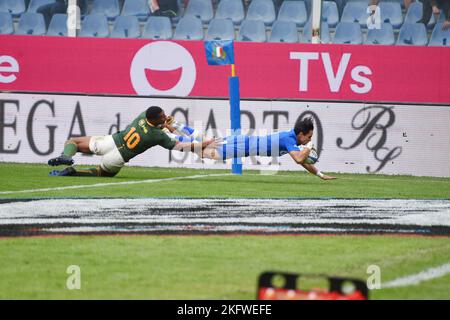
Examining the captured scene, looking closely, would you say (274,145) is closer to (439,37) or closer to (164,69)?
(164,69)

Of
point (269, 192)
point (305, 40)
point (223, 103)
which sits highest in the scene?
point (305, 40)

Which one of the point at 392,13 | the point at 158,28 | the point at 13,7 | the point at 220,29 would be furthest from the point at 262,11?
the point at 13,7

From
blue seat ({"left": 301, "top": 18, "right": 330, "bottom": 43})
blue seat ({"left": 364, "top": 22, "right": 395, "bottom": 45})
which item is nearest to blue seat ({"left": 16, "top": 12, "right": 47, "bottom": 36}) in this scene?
blue seat ({"left": 301, "top": 18, "right": 330, "bottom": 43})

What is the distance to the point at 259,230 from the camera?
1006 centimetres

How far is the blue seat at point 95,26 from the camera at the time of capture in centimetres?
2244

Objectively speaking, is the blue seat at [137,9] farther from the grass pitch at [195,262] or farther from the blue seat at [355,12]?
the grass pitch at [195,262]

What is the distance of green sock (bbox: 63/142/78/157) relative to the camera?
1716cm

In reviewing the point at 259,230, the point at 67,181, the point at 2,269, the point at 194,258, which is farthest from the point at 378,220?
the point at 67,181

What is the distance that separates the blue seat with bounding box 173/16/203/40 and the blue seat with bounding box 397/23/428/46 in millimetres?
4348

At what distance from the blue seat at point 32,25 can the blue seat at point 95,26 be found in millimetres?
985

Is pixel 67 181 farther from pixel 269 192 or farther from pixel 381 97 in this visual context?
pixel 381 97

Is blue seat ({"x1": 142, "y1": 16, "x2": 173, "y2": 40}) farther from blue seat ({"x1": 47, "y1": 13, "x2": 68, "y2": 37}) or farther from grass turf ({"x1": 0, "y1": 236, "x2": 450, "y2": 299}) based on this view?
grass turf ({"x1": 0, "y1": 236, "x2": 450, "y2": 299})

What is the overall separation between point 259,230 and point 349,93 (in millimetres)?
11223

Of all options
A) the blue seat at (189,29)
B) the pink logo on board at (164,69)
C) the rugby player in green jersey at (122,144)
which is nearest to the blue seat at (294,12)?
the blue seat at (189,29)
